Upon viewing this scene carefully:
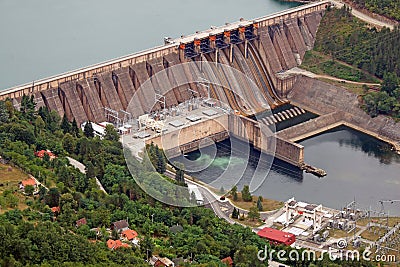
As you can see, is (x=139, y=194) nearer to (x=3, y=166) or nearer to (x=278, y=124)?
(x=3, y=166)

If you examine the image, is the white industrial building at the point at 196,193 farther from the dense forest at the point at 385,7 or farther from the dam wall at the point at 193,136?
the dense forest at the point at 385,7

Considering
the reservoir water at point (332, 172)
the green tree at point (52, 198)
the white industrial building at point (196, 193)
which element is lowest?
the reservoir water at point (332, 172)

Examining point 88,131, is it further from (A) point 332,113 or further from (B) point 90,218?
(A) point 332,113

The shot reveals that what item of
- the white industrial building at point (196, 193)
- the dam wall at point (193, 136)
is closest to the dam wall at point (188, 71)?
the dam wall at point (193, 136)

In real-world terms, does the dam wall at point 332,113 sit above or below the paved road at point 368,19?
below

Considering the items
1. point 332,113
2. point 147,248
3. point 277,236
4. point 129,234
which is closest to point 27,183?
point 129,234

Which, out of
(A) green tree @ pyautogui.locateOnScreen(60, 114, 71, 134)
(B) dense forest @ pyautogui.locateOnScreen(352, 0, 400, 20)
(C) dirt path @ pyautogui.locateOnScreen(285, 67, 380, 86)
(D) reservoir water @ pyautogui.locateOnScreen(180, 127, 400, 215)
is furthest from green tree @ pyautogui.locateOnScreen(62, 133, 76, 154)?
(B) dense forest @ pyautogui.locateOnScreen(352, 0, 400, 20)

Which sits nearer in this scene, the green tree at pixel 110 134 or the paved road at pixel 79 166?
the paved road at pixel 79 166
